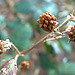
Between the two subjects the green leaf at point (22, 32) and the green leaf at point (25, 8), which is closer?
the green leaf at point (22, 32)

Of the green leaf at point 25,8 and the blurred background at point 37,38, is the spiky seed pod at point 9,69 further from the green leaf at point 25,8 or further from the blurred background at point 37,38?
the green leaf at point 25,8

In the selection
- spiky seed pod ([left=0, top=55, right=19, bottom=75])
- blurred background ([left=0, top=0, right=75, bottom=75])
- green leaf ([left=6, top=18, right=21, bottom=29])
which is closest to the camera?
spiky seed pod ([left=0, top=55, right=19, bottom=75])

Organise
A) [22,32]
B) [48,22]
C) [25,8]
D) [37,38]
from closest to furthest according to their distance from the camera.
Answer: [48,22]
[22,32]
[25,8]
[37,38]

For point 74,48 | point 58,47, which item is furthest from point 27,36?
point 74,48

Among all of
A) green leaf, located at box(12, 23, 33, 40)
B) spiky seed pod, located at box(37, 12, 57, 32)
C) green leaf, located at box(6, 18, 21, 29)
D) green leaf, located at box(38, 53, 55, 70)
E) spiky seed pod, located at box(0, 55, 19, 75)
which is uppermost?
green leaf, located at box(6, 18, 21, 29)

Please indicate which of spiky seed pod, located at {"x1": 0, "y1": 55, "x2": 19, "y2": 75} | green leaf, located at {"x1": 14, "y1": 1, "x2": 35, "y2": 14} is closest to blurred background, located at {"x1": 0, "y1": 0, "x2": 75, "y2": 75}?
green leaf, located at {"x1": 14, "y1": 1, "x2": 35, "y2": 14}

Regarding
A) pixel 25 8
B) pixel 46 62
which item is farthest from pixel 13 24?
pixel 46 62

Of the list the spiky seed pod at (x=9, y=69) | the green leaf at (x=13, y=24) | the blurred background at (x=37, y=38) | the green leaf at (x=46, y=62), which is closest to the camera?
the spiky seed pod at (x=9, y=69)

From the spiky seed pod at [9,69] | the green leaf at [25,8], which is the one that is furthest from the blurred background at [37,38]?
the spiky seed pod at [9,69]

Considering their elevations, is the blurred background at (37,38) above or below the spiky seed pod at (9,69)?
above

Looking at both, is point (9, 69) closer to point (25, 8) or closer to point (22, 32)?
point (22, 32)

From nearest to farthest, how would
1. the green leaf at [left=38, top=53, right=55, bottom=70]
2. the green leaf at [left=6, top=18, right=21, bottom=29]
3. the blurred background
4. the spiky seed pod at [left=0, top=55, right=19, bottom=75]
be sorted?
the spiky seed pod at [left=0, top=55, right=19, bottom=75] → the blurred background → the green leaf at [left=38, top=53, right=55, bottom=70] → the green leaf at [left=6, top=18, right=21, bottom=29]

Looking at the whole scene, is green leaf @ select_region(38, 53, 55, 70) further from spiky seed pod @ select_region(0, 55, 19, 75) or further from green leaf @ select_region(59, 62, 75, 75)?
spiky seed pod @ select_region(0, 55, 19, 75)
